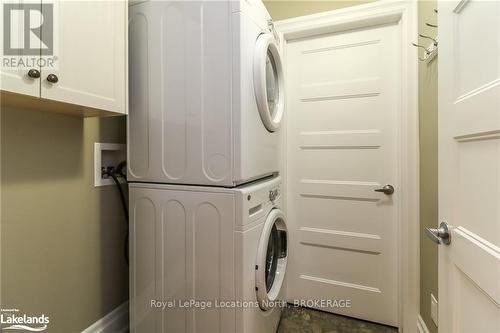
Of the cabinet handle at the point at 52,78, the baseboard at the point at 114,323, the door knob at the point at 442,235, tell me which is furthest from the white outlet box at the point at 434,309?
the cabinet handle at the point at 52,78

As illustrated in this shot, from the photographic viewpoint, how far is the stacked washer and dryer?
1.14m

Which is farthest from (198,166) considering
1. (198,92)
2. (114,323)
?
(114,323)

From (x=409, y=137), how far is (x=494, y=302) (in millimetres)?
1280

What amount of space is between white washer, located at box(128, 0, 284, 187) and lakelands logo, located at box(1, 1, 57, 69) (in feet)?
1.45

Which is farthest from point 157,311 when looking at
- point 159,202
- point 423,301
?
point 423,301

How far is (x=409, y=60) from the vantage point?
167 centimetres

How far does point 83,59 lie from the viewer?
1.01 m

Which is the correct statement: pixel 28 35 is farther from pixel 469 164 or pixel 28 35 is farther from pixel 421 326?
pixel 421 326

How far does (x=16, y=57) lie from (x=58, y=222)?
0.74 metres

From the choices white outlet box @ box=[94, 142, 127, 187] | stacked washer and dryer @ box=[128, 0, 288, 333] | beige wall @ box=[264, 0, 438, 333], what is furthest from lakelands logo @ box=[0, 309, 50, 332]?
beige wall @ box=[264, 0, 438, 333]

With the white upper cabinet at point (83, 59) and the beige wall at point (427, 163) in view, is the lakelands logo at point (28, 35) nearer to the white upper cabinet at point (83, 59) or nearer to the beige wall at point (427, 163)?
the white upper cabinet at point (83, 59)

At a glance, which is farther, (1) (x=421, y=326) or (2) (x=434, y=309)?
(1) (x=421, y=326)

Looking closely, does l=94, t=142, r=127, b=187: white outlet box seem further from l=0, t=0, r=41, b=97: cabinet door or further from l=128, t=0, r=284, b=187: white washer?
l=0, t=0, r=41, b=97: cabinet door

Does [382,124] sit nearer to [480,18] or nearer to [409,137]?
[409,137]
